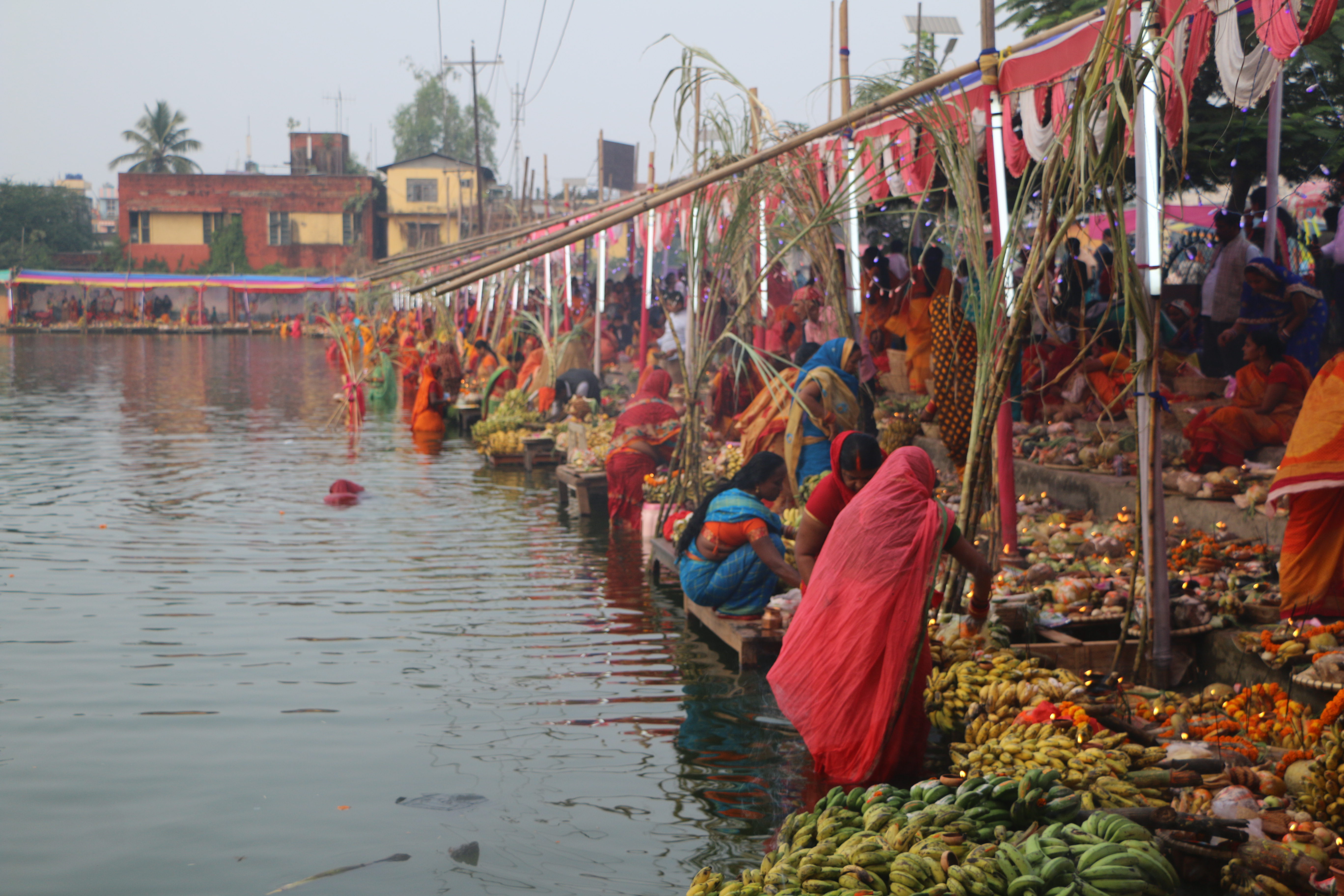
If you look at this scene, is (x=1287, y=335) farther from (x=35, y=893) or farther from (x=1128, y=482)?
(x=35, y=893)

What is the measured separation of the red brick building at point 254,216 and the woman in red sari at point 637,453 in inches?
1677

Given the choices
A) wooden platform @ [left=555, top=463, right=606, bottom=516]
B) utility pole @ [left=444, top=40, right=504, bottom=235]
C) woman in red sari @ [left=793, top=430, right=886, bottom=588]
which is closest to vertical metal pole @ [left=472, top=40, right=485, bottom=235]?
utility pole @ [left=444, top=40, right=504, bottom=235]

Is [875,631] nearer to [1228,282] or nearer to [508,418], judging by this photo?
[1228,282]

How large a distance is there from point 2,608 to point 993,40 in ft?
20.6

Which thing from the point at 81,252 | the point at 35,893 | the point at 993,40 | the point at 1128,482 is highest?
the point at 81,252

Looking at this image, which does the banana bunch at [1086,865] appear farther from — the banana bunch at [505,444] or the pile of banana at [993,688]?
the banana bunch at [505,444]

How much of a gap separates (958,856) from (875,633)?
1.11 m

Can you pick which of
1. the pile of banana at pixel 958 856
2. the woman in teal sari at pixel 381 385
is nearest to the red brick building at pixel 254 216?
the woman in teal sari at pixel 381 385

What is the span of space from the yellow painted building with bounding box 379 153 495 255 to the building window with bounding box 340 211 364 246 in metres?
1.45

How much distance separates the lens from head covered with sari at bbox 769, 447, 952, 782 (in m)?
3.78

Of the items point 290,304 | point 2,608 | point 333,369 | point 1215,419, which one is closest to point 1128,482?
point 1215,419

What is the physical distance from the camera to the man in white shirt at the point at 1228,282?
7832 mm

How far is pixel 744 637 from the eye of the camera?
5.22 meters

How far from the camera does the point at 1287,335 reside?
23.4ft
